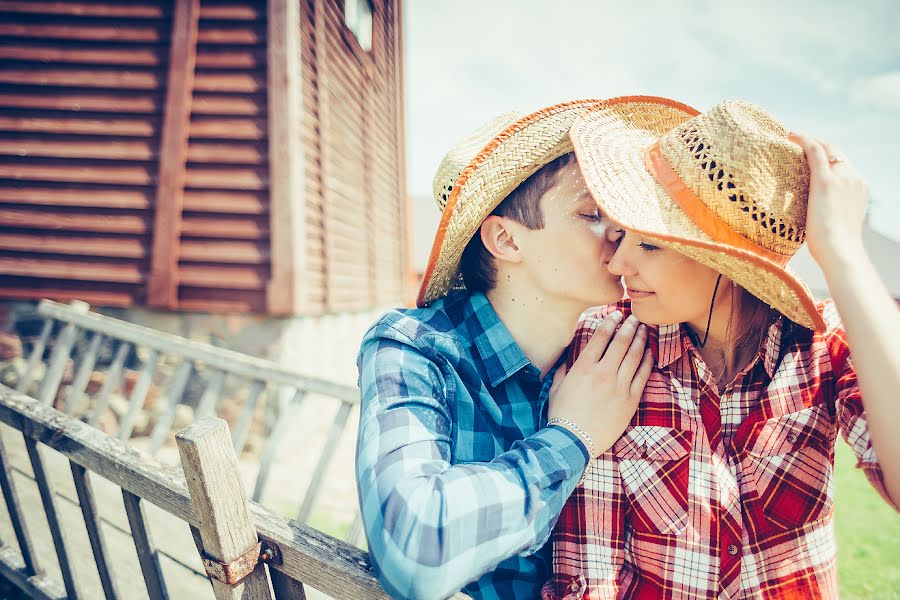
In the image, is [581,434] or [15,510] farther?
[15,510]

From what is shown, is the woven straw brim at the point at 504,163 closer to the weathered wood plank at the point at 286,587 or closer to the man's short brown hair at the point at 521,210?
the man's short brown hair at the point at 521,210

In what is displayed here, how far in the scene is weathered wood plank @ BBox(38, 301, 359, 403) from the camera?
2.61m

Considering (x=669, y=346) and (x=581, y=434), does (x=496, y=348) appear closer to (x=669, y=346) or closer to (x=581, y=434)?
(x=581, y=434)

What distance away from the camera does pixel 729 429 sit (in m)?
1.41

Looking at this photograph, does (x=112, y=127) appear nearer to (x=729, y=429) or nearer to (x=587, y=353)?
(x=587, y=353)

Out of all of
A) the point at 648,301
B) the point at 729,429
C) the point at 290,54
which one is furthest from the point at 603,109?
the point at 290,54

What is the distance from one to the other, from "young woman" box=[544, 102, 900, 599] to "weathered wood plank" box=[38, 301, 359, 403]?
140cm

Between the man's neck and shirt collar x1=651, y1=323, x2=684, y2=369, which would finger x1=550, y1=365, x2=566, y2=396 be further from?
shirt collar x1=651, y1=323, x2=684, y2=369

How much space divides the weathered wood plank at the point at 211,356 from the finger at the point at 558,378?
112 cm

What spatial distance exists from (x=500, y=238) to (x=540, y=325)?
32cm

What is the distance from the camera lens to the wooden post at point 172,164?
4508 millimetres

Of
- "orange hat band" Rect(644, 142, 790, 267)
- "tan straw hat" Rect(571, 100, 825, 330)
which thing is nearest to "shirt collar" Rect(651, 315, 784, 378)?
"tan straw hat" Rect(571, 100, 825, 330)

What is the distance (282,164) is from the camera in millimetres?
4527

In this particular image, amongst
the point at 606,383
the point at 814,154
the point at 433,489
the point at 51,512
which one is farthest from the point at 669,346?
the point at 51,512
